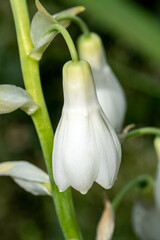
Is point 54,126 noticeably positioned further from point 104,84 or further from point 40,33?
point 40,33

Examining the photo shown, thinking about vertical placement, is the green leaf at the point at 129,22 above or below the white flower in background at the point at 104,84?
below

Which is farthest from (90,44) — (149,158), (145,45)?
(149,158)

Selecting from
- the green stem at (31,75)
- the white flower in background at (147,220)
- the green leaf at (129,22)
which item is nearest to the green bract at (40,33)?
the green stem at (31,75)

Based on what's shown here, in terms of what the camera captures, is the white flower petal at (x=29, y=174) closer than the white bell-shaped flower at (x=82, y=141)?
No

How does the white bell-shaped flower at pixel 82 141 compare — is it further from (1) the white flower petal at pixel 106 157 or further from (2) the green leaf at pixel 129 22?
(2) the green leaf at pixel 129 22

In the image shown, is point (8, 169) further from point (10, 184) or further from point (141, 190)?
point (10, 184)

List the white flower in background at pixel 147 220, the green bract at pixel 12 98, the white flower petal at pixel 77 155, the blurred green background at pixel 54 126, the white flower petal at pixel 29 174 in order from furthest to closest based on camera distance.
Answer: the blurred green background at pixel 54 126, the white flower in background at pixel 147 220, the white flower petal at pixel 29 174, the green bract at pixel 12 98, the white flower petal at pixel 77 155
